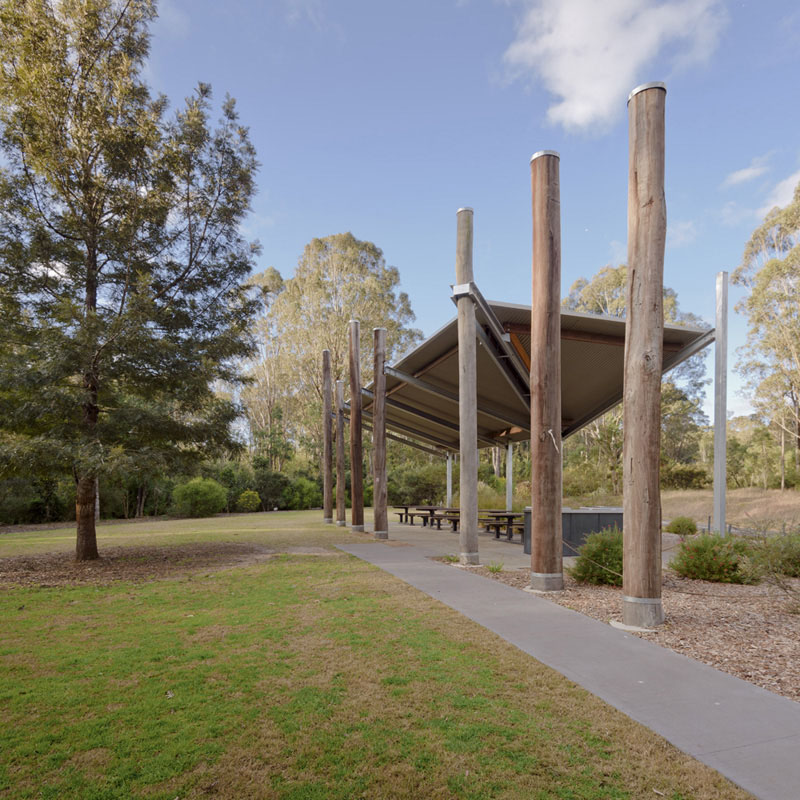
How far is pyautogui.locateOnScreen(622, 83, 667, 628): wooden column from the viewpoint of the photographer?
17.9 feet

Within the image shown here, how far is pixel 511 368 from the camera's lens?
A: 546 inches

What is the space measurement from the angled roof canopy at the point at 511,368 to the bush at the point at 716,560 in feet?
14.2

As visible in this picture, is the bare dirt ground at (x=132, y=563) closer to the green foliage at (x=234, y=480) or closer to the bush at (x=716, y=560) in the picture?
the bush at (x=716, y=560)

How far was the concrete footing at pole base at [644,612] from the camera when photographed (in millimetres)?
5402

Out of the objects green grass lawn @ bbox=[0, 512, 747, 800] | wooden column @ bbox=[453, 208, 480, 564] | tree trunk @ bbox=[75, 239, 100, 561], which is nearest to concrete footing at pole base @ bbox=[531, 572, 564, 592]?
green grass lawn @ bbox=[0, 512, 747, 800]

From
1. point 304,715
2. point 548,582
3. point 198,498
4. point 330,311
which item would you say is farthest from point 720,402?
point 330,311

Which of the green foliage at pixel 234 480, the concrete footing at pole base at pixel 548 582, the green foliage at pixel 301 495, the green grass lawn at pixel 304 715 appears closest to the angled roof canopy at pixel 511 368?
the concrete footing at pole base at pixel 548 582

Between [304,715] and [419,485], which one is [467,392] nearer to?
[304,715]

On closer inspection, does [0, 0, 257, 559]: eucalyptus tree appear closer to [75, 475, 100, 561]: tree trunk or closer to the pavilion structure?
[75, 475, 100, 561]: tree trunk

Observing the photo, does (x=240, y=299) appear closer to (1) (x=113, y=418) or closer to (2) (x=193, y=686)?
(1) (x=113, y=418)

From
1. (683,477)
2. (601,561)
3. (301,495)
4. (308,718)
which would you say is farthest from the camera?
(683,477)

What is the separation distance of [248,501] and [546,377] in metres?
23.1

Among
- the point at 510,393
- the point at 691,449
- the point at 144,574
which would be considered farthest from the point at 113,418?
the point at 691,449

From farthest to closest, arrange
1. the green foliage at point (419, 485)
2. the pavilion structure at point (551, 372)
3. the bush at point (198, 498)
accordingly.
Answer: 1. the green foliage at point (419, 485)
2. the bush at point (198, 498)
3. the pavilion structure at point (551, 372)
